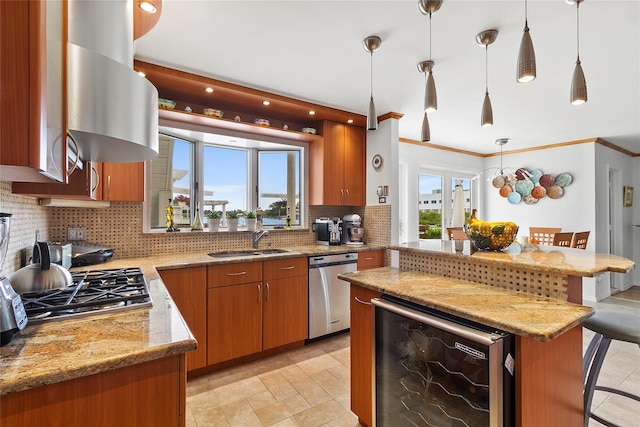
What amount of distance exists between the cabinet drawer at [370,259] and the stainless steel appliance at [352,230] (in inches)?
9.5

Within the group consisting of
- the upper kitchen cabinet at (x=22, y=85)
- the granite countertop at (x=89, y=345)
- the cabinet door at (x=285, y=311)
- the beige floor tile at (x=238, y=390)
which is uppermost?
the upper kitchen cabinet at (x=22, y=85)

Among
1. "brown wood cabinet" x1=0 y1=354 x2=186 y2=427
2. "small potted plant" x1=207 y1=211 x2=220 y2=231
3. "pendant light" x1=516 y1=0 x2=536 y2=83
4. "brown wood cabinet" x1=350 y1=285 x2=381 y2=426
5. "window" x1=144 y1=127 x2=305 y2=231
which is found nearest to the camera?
"brown wood cabinet" x1=0 y1=354 x2=186 y2=427

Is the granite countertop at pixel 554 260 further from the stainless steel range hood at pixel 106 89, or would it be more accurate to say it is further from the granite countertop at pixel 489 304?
the stainless steel range hood at pixel 106 89

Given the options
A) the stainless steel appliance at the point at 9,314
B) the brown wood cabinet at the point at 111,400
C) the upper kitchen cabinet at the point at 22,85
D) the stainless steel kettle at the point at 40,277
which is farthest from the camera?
the stainless steel kettle at the point at 40,277

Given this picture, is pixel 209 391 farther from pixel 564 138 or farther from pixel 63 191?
pixel 564 138

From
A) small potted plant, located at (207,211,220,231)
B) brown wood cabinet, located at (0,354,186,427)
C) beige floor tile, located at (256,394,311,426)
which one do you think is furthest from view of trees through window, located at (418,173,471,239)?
brown wood cabinet, located at (0,354,186,427)

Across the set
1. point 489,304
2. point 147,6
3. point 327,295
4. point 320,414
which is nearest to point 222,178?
point 327,295

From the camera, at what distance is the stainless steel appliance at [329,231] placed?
11.6ft

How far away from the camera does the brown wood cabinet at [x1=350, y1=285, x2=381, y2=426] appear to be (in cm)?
169

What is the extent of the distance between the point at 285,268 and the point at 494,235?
1743 millimetres

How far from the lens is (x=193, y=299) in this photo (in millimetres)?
2312

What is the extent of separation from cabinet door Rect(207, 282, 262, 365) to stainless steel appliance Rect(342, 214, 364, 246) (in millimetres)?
1443

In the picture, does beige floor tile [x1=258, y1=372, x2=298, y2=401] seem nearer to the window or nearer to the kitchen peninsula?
the kitchen peninsula

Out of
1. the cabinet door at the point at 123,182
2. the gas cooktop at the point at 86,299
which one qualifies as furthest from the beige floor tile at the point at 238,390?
the cabinet door at the point at 123,182
